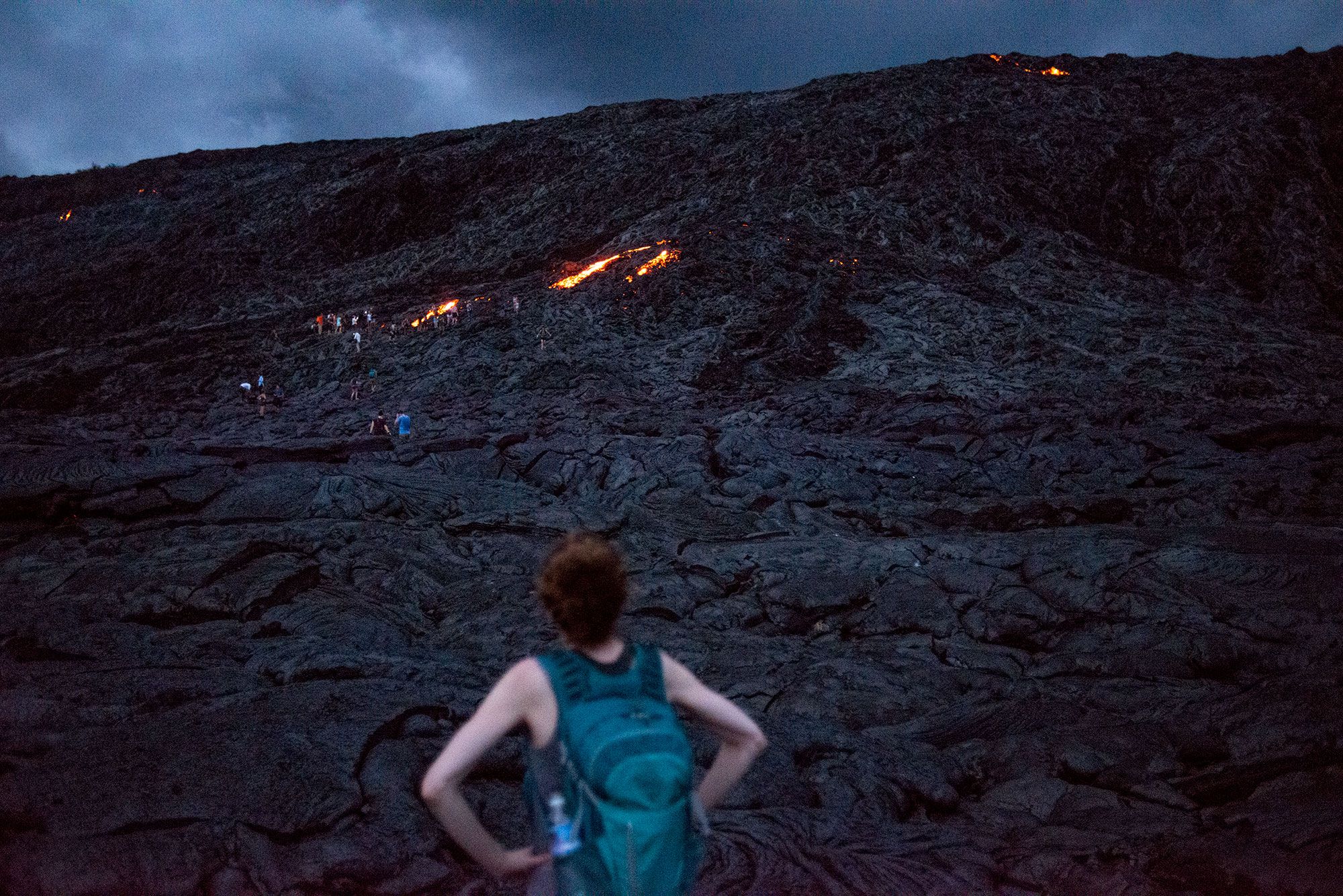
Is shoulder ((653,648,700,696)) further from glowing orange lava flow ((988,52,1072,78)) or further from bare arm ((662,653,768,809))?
glowing orange lava flow ((988,52,1072,78))

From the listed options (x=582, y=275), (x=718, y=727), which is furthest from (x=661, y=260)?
(x=718, y=727)

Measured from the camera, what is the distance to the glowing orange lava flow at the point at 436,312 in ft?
87.9

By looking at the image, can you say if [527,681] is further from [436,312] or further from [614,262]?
[614,262]

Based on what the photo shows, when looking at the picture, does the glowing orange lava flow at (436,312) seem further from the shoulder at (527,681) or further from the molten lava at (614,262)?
the shoulder at (527,681)

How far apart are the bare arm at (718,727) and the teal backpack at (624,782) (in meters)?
0.06

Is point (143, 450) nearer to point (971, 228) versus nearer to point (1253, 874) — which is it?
point (1253, 874)

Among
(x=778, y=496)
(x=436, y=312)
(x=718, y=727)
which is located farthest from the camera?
(x=436, y=312)

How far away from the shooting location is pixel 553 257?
32.2 m

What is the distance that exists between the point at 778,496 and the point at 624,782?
11.8m

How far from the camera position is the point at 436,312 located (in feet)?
89.1

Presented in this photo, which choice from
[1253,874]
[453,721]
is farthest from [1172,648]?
[453,721]

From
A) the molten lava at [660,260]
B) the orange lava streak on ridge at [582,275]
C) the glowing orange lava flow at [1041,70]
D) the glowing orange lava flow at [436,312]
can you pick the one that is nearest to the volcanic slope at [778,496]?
the molten lava at [660,260]

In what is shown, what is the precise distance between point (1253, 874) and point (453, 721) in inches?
206

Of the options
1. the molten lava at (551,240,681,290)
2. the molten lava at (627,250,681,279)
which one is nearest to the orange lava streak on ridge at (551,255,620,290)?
the molten lava at (551,240,681,290)
